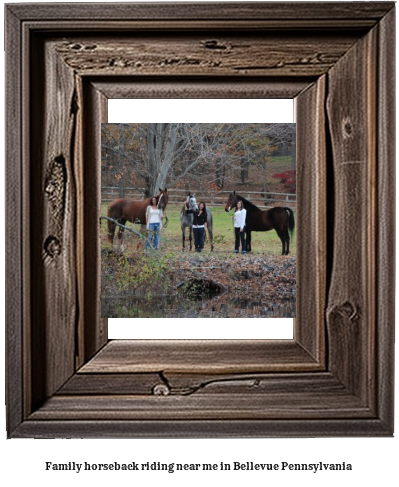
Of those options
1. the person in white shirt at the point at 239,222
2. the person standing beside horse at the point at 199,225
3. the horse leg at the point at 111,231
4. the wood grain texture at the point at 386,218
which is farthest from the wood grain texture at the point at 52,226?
the wood grain texture at the point at 386,218

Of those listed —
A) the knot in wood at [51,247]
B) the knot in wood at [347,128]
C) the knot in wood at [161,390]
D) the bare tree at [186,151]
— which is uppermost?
the knot in wood at [347,128]

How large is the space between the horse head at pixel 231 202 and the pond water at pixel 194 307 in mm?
244

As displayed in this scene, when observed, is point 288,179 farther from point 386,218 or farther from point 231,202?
point 386,218

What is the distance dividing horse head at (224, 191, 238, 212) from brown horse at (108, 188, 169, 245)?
0.17 m

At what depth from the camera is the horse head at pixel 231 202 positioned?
57.6 inches

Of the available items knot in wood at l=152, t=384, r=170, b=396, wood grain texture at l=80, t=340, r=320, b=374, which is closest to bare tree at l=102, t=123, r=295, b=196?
wood grain texture at l=80, t=340, r=320, b=374

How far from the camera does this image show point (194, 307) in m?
1.47

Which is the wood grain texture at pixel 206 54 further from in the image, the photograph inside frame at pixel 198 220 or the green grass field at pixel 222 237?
the green grass field at pixel 222 237

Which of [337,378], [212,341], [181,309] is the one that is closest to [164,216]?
[181,309]

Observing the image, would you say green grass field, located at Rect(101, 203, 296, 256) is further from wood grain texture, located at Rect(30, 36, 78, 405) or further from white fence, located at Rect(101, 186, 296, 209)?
wood grain texture, located at Rect(30, 36, 78, 405)

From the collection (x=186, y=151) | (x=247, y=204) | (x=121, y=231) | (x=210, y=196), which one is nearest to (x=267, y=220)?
(x=247, y=204)

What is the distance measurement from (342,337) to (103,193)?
2.54ft

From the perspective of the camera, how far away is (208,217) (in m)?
1.47
